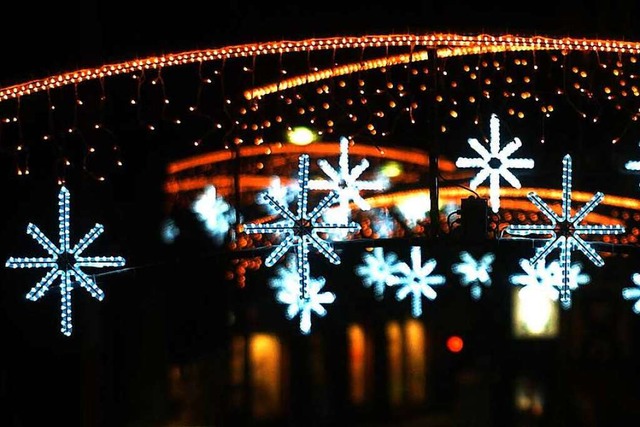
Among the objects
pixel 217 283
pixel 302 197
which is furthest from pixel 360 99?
pixel 217 283

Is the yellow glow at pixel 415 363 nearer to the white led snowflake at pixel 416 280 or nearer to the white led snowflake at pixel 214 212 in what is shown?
the white led snowflake at pixel 416 280

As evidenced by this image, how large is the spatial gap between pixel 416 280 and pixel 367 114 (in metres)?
1.64

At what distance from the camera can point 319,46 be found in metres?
9.27

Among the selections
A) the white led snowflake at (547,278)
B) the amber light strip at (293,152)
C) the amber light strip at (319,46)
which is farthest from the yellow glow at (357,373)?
the amber light strip at (319,46)

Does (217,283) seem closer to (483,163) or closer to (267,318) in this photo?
(267,318)

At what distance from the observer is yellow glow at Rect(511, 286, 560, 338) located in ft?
33.6

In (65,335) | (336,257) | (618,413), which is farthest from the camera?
(618,413)

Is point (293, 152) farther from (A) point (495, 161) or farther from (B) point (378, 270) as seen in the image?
(A) point (495, 161)

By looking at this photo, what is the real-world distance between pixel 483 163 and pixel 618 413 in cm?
283

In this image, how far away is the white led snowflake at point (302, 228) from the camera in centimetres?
902

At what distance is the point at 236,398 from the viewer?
1018 centimetres

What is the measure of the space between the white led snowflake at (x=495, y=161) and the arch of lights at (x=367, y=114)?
0.55 feet

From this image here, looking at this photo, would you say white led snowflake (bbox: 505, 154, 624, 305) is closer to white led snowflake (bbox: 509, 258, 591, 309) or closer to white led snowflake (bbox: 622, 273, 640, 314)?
white led snowflake (bbox: 509, 258, 591, 309)

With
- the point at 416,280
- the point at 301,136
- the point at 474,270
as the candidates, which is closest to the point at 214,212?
the point at 301,136
